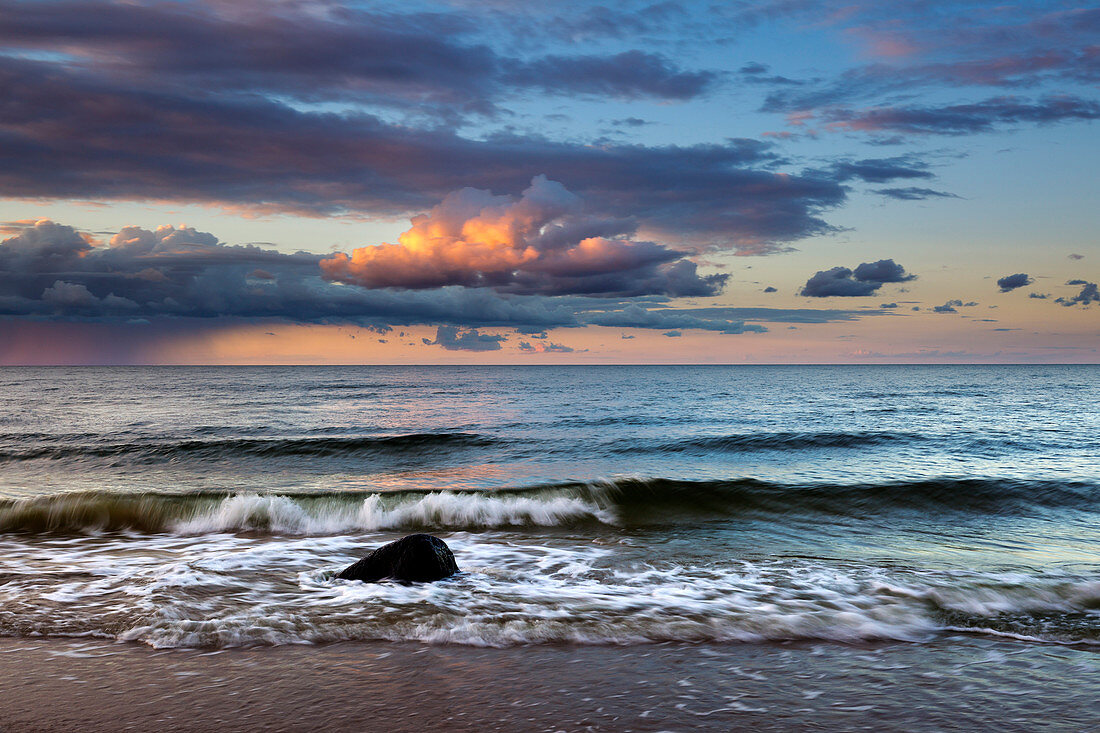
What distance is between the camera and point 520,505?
15.0 metres

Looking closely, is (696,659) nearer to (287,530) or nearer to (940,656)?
(940,656)

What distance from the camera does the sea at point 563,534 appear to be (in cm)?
727

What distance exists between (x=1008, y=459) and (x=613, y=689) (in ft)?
73.8

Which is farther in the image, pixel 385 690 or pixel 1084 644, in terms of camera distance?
pixel 1084 644

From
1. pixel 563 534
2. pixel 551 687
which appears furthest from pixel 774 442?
pixel 551 687

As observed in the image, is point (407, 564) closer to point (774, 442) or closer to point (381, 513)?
point (381, 513)

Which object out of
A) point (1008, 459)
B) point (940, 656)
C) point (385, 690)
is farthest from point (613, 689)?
point (1008, 459)

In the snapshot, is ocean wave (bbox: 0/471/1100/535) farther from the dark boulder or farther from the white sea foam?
the dark boulder

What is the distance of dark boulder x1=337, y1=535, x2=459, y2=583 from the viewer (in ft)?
29.1

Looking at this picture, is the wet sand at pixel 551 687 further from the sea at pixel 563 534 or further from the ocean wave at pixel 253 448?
the ocean wave at pixel 253 448

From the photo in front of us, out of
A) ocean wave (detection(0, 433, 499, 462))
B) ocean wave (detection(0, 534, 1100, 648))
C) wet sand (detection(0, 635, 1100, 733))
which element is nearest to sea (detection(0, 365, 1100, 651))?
ocean wave (detection(0, 534, 1100, 648))

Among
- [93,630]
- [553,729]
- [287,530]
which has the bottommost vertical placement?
[287,530]

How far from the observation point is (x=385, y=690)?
5.40 m

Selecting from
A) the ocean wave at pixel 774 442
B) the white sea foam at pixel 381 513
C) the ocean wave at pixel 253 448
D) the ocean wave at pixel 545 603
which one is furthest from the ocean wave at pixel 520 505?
the ocean wave at pixel 253 448
